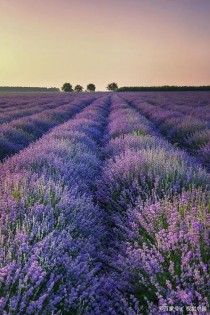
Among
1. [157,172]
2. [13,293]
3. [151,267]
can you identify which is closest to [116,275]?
[151,267]

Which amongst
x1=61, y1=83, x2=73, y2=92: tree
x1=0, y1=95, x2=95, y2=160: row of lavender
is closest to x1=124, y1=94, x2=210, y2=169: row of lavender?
x1=0, y1=95, x2=95, y2=160: row of lavender

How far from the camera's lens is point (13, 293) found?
69.2 inches

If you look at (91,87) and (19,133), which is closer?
(19,133)

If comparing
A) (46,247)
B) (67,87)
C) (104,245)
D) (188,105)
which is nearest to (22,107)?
(188,105)

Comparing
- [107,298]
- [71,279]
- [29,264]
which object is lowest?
[107,298]

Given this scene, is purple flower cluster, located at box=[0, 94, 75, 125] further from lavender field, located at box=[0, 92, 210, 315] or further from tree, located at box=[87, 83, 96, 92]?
tree, located at box=[87, 83, 96, 92]

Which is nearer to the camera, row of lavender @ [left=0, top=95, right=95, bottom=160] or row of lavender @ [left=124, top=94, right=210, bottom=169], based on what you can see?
row of lavender @ [left=124, top=94, right=210, bottom=169]

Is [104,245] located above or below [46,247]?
below

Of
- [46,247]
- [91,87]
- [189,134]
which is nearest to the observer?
[46,247]

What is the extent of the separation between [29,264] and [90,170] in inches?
124

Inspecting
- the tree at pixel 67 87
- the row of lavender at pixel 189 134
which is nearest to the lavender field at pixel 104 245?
the row of lavender at pixel 189 134

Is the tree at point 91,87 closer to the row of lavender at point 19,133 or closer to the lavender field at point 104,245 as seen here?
the row of lavender at point 19,133

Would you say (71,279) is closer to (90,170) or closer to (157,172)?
(157,172)

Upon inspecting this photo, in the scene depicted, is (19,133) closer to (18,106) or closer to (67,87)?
(18,106)
